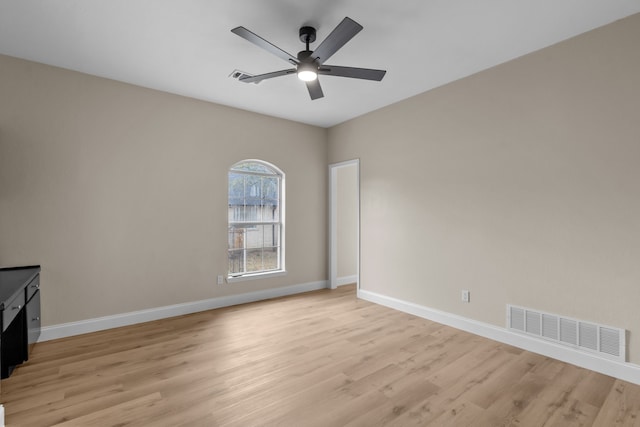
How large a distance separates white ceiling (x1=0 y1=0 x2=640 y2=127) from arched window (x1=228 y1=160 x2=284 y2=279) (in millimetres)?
1469

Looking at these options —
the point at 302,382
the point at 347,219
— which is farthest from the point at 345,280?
the point at 302,382

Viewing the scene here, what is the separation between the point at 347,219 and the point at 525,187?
3245mm

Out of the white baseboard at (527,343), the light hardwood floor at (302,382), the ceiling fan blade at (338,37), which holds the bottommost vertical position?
the light hardwood floor at (302,382)

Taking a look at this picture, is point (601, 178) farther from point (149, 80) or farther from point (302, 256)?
point (149, 80)

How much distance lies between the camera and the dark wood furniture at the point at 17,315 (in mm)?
2309

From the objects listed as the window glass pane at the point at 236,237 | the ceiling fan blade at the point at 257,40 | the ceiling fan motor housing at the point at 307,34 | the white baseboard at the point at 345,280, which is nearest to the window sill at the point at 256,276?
the window glass pane at the point at 236,237

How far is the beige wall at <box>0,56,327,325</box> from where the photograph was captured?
3.14 m

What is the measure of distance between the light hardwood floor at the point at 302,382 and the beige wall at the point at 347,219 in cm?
229

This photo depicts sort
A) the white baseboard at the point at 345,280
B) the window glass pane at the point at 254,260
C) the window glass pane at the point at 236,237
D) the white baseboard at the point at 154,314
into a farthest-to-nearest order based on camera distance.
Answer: the white baseboard at the point at 345,280
the window glass pane at the point at 254,260
the window glass pane at the point at 236,237
the white baseboard at the point at 154,314

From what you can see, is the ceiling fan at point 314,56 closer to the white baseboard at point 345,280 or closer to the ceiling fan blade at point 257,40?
the ceiling fan blade at point 257,40

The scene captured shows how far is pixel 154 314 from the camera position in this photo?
3.87 metres

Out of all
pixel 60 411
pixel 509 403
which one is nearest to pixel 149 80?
pixel 60 411

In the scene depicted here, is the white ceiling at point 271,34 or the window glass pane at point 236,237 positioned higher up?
the white ceiling at point 271,34

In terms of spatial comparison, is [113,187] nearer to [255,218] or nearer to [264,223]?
[255,218]
